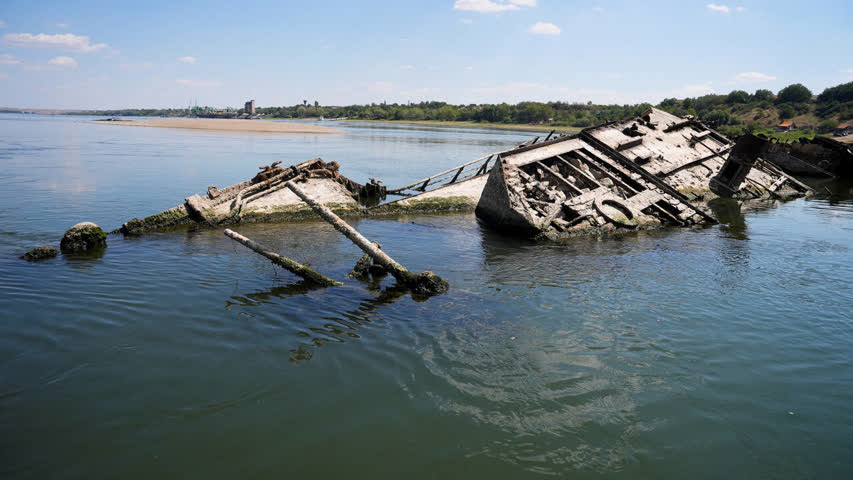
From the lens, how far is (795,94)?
90.6m

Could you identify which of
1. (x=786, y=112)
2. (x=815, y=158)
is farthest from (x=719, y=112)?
(x=815, y=158)

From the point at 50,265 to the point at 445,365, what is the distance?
843 centimetres

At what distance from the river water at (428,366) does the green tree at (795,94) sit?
338 feet

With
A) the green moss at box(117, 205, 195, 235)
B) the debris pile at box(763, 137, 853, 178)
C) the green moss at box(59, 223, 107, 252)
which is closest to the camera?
the green moss at box(59, 223, 107, 252)

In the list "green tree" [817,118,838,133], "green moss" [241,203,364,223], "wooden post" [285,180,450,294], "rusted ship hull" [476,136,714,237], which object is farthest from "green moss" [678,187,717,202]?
"green tree" [817,118,838,133]

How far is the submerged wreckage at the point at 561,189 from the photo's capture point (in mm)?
13250

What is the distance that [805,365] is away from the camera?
20.7ft

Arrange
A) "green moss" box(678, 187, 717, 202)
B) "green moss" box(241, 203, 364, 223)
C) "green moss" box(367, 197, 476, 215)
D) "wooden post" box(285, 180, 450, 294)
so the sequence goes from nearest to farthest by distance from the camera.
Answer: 1. "wooden post" box(285, 180, 450, 294)
2. "green moss" box(241, 203, 364, 223)
3. "green moss" box(367, 197, 476, 215)
4. "green moss" box(678, 187, 717, 202)

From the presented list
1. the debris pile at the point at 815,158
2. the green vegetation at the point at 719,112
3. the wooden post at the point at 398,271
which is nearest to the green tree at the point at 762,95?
the green vegetation at the point at 719,112

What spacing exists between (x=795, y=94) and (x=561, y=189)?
10431 centimetres

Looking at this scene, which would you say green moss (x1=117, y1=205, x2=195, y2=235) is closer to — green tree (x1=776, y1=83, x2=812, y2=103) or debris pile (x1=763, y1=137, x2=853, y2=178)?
debris pile (x1=763, y1=137, x2=853, y2=178)

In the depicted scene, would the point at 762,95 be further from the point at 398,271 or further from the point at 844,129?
the point at 398,271

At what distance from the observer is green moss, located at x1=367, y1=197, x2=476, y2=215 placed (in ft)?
55.4

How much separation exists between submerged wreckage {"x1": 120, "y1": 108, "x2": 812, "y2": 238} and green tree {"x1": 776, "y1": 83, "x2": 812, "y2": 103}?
93.8 metres
